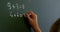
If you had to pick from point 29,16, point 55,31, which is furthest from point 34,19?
point 55,31

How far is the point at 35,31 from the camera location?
1223 millimetres

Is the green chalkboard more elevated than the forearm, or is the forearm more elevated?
the green chalkboard

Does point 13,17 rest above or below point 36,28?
above

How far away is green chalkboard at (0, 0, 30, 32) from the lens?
1.11m

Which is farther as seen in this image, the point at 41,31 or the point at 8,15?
the point at 41,31

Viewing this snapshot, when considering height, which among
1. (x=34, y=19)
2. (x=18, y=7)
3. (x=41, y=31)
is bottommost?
(x=41, y=31)

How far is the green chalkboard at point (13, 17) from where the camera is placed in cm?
111

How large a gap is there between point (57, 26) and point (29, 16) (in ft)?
1.04

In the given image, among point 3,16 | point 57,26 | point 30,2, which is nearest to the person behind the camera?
point 57,26

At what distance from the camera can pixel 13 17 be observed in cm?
115

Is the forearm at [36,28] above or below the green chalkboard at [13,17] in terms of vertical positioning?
below

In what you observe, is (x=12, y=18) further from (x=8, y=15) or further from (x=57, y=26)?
(x=57, y=26)

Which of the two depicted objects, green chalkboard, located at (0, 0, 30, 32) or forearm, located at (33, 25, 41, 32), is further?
forearm, located at (33, 25, 41, 32)

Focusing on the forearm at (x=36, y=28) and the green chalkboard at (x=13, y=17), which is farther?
the forearm at (x=36, y=28)
